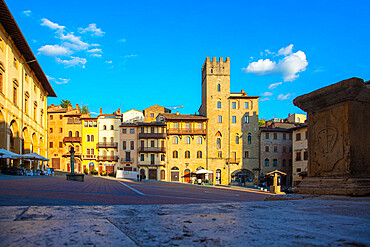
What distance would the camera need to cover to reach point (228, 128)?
54625 millimetres

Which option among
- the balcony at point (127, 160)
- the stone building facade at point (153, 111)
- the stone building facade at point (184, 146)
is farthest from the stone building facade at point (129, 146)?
the stone building facade at point (184, 146)

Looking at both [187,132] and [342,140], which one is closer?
[342,140]

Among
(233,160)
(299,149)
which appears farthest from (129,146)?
(299,149)

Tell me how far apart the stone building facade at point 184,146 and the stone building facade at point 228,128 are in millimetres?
1317

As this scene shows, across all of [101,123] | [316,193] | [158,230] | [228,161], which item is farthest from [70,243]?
[101,123]

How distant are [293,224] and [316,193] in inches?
133

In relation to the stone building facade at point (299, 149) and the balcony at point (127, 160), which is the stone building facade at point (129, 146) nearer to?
the balcony at point (127, 160)

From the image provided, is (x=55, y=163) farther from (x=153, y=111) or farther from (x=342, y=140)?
(x=342, y=140)

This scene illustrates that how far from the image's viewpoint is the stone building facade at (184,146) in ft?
175

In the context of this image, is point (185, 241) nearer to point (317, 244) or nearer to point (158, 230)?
point (158, 230)

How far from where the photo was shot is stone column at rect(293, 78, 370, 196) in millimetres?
5129

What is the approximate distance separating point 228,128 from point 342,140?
1953 inches

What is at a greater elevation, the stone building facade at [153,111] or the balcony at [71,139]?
the stone building facade at [153,111]

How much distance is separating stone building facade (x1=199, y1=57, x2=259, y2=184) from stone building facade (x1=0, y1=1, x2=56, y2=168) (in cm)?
2662
